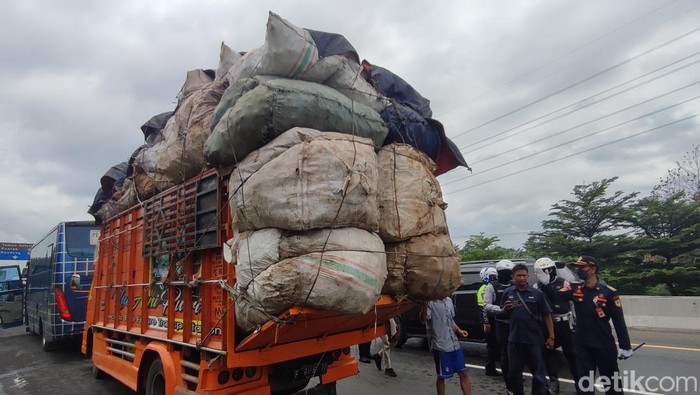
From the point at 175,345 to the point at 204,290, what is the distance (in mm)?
874

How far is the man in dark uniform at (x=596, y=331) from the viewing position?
13.8 ft

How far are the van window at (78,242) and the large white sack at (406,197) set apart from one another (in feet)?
27.3

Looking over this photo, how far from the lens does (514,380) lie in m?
4.71

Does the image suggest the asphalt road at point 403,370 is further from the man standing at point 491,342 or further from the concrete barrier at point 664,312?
the concrete barrier at point 664,312

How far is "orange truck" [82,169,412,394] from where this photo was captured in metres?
3.45

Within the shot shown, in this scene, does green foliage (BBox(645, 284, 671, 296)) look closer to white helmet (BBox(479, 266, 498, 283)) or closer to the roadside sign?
white helmet (BBox(479, 266, 498, 283))

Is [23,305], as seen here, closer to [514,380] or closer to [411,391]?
[411,391]

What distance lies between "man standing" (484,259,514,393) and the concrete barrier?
7.14 m

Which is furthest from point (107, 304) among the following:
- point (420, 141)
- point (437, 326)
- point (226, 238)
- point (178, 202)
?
point (420, 141)

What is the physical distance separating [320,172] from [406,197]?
93 centimetres

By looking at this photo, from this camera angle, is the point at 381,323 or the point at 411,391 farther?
the point at 411,391

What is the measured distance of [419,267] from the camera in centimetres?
347

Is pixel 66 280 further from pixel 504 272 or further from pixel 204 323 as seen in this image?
pixel 504 272

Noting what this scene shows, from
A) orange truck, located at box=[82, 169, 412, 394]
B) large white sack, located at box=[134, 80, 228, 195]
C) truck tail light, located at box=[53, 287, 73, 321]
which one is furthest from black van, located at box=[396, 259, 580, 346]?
truck tail light, located at box=[53, 287, 73, 321]
